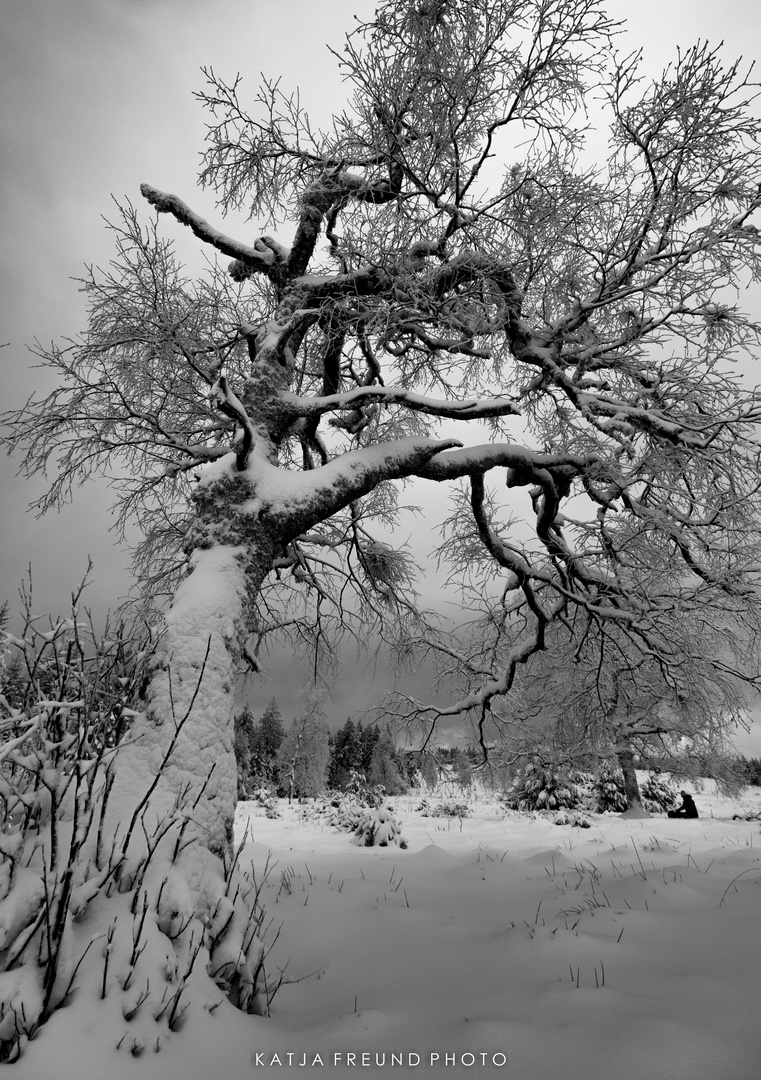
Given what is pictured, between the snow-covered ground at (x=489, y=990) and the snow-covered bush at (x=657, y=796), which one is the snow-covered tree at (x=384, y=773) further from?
the snow-covered ground at (x=489, y=990)

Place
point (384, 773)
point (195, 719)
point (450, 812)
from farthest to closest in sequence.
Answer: point (384, 773)
point (450, 812)
point (195, 719)

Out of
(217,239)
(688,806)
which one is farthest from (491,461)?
(688,806)

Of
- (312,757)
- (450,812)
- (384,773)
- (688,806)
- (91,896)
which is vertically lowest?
(384,773)

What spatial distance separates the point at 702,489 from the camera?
4391mm

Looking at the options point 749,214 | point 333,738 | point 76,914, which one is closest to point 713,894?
point 76,914

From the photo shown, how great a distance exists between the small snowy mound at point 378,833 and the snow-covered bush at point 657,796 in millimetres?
13612

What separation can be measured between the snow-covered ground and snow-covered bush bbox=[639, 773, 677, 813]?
15.4 m

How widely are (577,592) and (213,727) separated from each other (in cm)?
414

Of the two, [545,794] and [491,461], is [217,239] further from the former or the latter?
[545,794]

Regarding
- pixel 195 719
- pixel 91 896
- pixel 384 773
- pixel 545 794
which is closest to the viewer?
pixel 91 896

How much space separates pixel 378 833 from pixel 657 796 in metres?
14.8

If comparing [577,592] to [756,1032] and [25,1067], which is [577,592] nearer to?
[756,1032]

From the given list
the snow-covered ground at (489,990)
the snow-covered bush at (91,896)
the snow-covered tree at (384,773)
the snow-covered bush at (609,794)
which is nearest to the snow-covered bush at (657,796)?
the snow-covered bush at (609,794)

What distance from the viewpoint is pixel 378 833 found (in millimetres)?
6887
